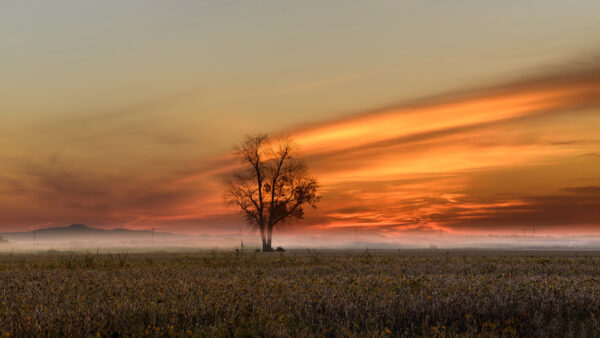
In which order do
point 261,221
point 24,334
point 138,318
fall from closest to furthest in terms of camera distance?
point 24,334 < point 138,318 < point 261,221

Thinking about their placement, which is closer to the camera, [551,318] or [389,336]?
[389,336]

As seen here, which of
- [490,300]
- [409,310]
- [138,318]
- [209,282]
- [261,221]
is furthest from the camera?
[261,221]

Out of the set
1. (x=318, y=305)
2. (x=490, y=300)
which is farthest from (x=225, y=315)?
(x=490, y=300)

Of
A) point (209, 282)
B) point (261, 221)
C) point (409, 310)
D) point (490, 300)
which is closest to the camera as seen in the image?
point (409, 310)

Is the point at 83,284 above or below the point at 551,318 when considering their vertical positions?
above

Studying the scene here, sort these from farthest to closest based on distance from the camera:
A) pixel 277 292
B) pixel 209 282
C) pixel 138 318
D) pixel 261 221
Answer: pixel 261 221, pixel 209 282, pixel 277 292, pixel 138 318

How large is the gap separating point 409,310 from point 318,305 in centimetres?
182

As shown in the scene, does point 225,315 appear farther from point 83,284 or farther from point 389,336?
point 83,284

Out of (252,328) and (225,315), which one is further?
(225,315)

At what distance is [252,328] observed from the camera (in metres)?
9.32

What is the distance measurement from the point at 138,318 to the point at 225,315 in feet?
5.19

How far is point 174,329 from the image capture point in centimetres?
939

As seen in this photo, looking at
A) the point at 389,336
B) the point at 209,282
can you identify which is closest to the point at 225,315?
the point at 389,336

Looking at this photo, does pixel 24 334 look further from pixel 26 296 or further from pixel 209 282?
pixel 209 282
